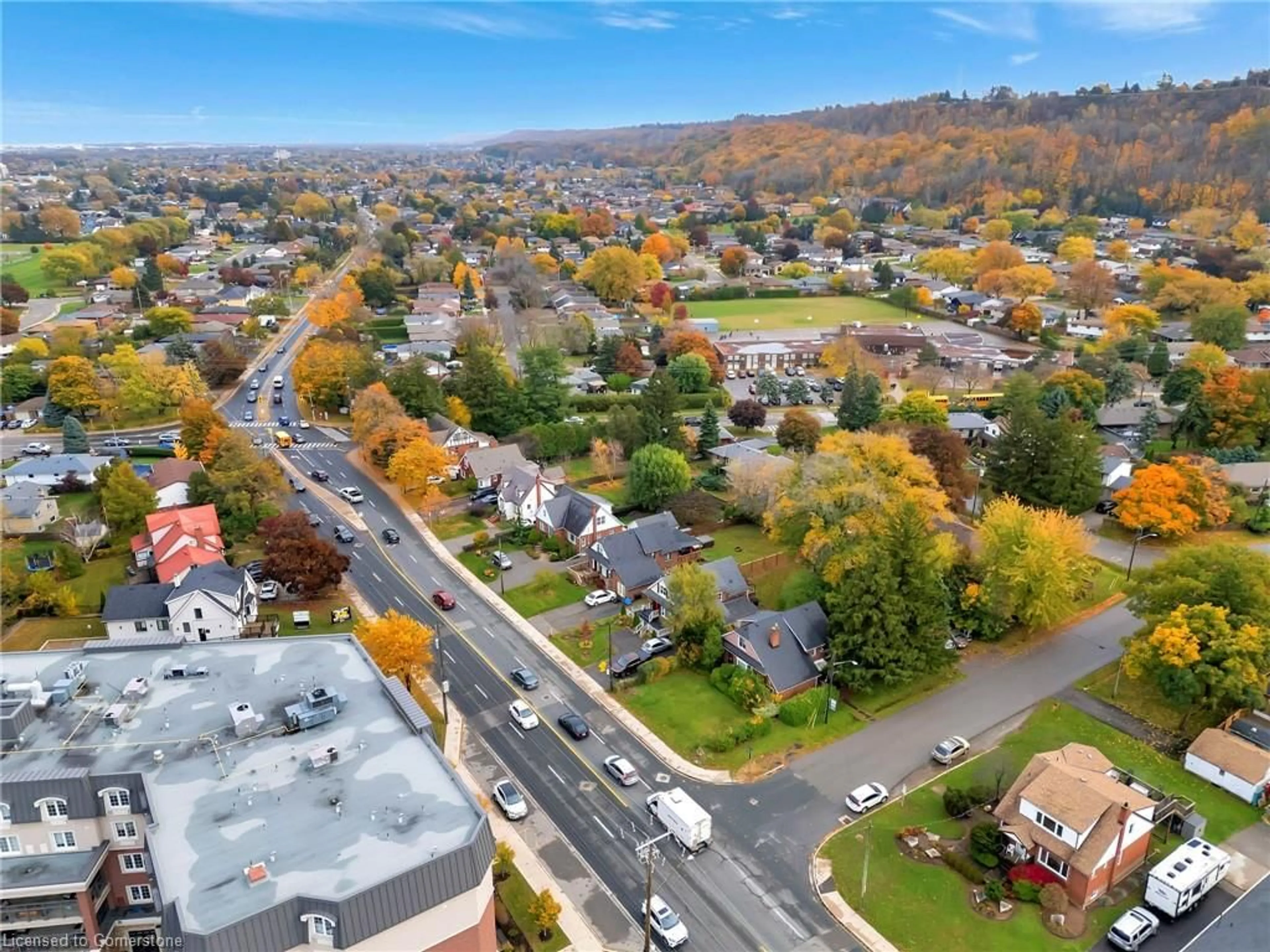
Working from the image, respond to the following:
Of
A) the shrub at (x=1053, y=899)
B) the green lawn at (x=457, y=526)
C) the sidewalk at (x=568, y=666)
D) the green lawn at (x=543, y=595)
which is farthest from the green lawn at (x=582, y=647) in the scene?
the shrub at (x=1053, y=899)

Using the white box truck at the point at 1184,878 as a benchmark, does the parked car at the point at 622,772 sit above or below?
below

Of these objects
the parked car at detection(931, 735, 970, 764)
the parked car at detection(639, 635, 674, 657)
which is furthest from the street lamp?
the parked car at detection(639, 635, 674, 657)

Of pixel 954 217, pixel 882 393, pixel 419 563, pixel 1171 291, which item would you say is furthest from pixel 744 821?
pixel 954 217

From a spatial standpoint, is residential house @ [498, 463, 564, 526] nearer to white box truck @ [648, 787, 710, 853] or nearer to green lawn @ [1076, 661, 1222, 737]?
white box truck @ [648, 787, 710, 853]

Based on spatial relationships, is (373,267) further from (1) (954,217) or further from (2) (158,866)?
(1) (954,217)

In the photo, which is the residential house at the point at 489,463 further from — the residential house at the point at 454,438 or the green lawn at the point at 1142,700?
the green lawn at the point at 1142,700

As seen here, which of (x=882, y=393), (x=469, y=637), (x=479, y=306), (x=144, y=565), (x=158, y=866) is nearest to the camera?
(x=158, y=866)

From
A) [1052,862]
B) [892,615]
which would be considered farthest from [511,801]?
[1052,862]
